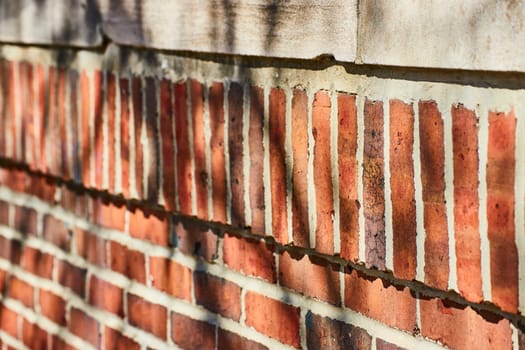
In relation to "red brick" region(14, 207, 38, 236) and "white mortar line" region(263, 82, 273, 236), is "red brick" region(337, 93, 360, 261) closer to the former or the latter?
"white mortar line" region(263, 82, 273, 236)

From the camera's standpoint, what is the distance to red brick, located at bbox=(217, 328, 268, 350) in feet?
7.47

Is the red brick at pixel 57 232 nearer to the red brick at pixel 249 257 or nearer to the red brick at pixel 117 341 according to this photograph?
the red brick at pixel 117 341

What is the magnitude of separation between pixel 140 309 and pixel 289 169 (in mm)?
753

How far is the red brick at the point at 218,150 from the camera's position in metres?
2.30

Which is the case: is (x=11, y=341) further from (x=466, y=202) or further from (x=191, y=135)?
(x=466, y=202)

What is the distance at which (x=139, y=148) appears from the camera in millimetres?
2588

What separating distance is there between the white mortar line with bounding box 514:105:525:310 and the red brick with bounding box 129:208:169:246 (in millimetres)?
1120

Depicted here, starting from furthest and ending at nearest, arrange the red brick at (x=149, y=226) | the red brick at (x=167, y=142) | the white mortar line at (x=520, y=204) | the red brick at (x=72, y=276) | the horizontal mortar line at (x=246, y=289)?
the red brick at (x=72, y=276) < the red brick at (x=149, y=226) < the red brick at (x=167, y=142) < the horizontal mortar line at (x=246, y=289) < the white mortar line at (x=520, y=204)

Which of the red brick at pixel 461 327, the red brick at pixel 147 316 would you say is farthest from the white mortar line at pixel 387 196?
the red brick at pixel 147 316

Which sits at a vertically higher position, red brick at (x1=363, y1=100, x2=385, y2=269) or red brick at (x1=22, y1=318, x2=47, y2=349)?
red brick at (x1=363, y1=100, x2=385, y2=269)

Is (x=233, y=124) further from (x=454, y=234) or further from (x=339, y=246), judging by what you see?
(x=454, y=234)

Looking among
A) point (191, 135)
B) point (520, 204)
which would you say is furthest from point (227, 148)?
point (520, 204)

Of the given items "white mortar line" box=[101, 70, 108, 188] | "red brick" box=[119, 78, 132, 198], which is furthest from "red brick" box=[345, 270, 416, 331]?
"white mortar line" box=[101, 70, 108, 188]

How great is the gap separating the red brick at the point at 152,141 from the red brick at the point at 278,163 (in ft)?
1.51
